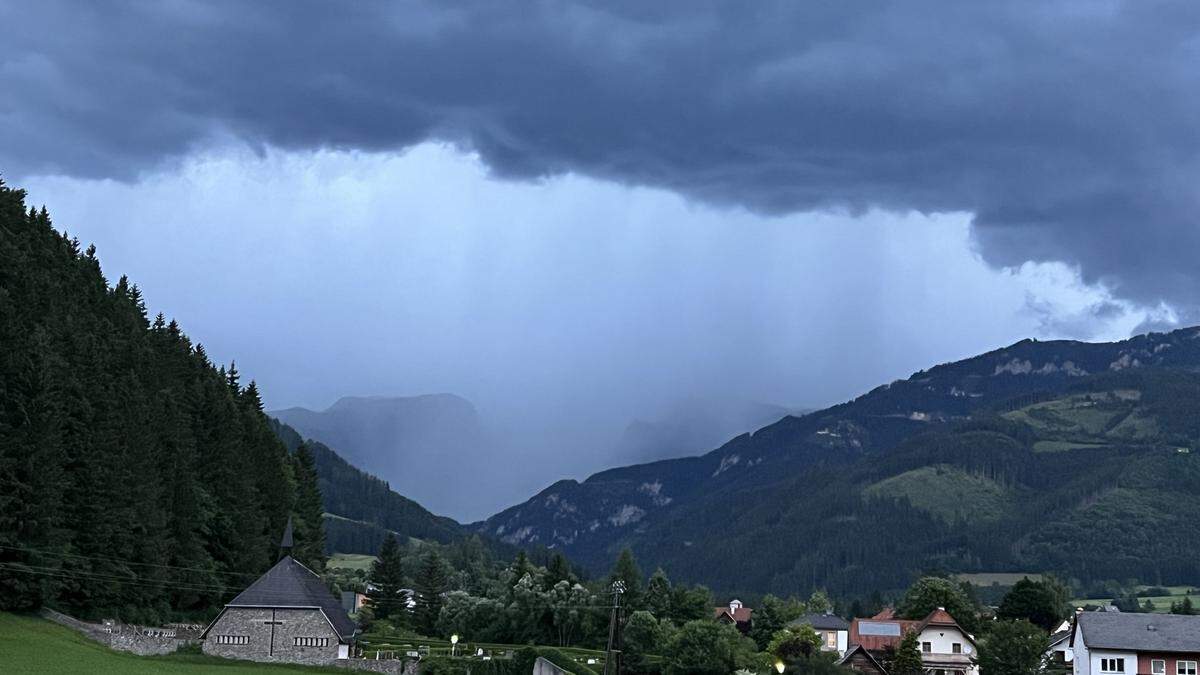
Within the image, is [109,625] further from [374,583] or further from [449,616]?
[374,583]

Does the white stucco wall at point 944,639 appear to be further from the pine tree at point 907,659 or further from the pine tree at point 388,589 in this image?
the pine tree at point 388,589

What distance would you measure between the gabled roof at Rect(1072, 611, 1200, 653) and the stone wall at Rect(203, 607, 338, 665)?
61537 mm

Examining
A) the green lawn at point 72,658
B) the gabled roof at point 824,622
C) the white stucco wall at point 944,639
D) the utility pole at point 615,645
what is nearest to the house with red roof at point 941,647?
the white stucco wall at point 944,639

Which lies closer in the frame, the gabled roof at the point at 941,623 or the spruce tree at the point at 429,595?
the gabled roof at the point at 941,623

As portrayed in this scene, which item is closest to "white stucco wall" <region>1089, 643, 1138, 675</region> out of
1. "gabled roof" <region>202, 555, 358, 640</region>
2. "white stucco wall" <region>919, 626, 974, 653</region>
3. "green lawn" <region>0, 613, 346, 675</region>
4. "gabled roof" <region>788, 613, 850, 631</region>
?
"white stucco wall" <region>919, 626, 974, 653</region>

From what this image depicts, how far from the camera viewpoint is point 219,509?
121m

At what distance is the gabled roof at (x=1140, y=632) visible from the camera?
110 meters

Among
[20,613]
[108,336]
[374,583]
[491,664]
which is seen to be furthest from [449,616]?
[20,613]

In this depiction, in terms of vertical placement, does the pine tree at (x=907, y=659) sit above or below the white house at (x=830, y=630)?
below

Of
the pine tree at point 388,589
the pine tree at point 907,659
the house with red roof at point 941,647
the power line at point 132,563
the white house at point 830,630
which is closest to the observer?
the power line at point 132,563

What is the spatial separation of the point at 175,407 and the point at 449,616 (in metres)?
37.3

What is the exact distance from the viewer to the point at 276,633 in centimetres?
10181

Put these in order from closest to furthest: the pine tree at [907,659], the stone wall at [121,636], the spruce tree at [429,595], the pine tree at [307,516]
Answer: the stone wall at [121,636], the pine tree at [907,659], the pine tree at [307,516], the spruce tree at [429,595]

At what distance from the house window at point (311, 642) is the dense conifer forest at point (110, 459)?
1157cm
